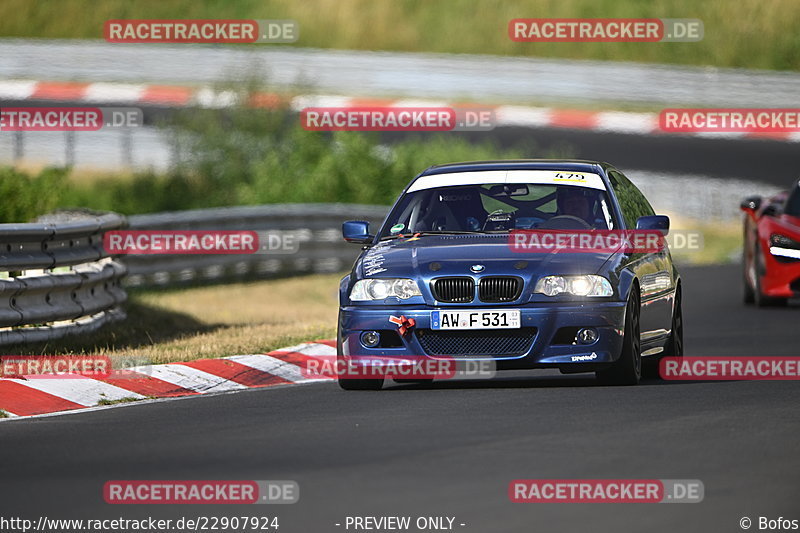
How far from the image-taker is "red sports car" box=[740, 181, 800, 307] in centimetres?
1859

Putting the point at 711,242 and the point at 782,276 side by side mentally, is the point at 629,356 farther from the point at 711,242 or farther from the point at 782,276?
the point at 711,242

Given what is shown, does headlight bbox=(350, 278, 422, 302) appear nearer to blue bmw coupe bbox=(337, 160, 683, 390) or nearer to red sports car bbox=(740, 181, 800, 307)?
blue bmw coupe bbox=(337, 160, 683, 390)

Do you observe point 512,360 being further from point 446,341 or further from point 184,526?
point 184,526

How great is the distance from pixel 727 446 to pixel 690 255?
19.7 metres

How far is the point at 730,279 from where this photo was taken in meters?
23.3

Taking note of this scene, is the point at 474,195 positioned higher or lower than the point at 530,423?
higher

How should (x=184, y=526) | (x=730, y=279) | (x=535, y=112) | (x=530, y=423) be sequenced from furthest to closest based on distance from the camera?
(x=535, y=112) → (x=730, y=279) → (x=530, y=423) → (x=184, y=526)

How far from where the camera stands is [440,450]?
28.6ft

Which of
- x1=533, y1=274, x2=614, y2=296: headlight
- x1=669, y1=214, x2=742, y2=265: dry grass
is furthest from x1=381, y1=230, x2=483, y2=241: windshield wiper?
x1=669, y1=214, x2=742, y2=265: dry grass

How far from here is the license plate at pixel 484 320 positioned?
11.4 meters

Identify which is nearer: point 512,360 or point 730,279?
point 512,360

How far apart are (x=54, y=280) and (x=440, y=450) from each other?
5.76 meters

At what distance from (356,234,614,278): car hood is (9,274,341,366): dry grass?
2.05 metres

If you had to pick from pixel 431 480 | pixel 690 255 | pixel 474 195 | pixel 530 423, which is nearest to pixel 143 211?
pixel 690 255
